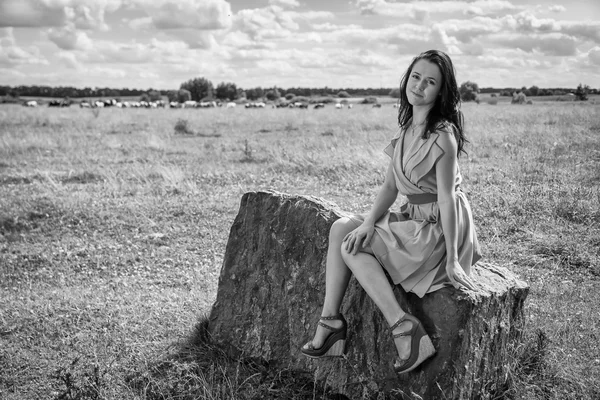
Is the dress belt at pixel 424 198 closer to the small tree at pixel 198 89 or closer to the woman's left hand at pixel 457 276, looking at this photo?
the woman's left hand at pixel 457 276

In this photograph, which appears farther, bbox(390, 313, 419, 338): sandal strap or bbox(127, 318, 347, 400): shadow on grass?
bbox(127, 318, 347, 400): shadow on grass

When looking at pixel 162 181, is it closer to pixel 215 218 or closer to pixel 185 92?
pixel 215 218

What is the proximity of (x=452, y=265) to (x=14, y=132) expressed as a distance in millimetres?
23165

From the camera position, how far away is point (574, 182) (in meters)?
9.27

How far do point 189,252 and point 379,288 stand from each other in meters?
5.05

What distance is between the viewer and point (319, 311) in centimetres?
417

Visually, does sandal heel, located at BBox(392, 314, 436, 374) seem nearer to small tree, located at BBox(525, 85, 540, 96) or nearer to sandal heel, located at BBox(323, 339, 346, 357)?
sandal heel, located at BBox(323, 339, 346, 357)

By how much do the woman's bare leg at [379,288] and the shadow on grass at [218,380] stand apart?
2.92 ft

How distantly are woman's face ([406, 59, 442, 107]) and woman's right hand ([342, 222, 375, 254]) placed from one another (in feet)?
3.12

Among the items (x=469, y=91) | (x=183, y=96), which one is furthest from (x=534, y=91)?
(x=183, y=96)

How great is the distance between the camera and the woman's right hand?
357 cm

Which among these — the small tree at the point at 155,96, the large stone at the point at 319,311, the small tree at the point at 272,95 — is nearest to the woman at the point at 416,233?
the large stone at the point at 319,311

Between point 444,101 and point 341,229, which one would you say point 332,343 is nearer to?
point 341,229

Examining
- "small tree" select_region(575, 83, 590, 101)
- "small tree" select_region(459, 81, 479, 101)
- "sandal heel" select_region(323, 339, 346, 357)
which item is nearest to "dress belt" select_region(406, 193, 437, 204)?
"sandal heel" select_region(323, 339, 346, 357)
